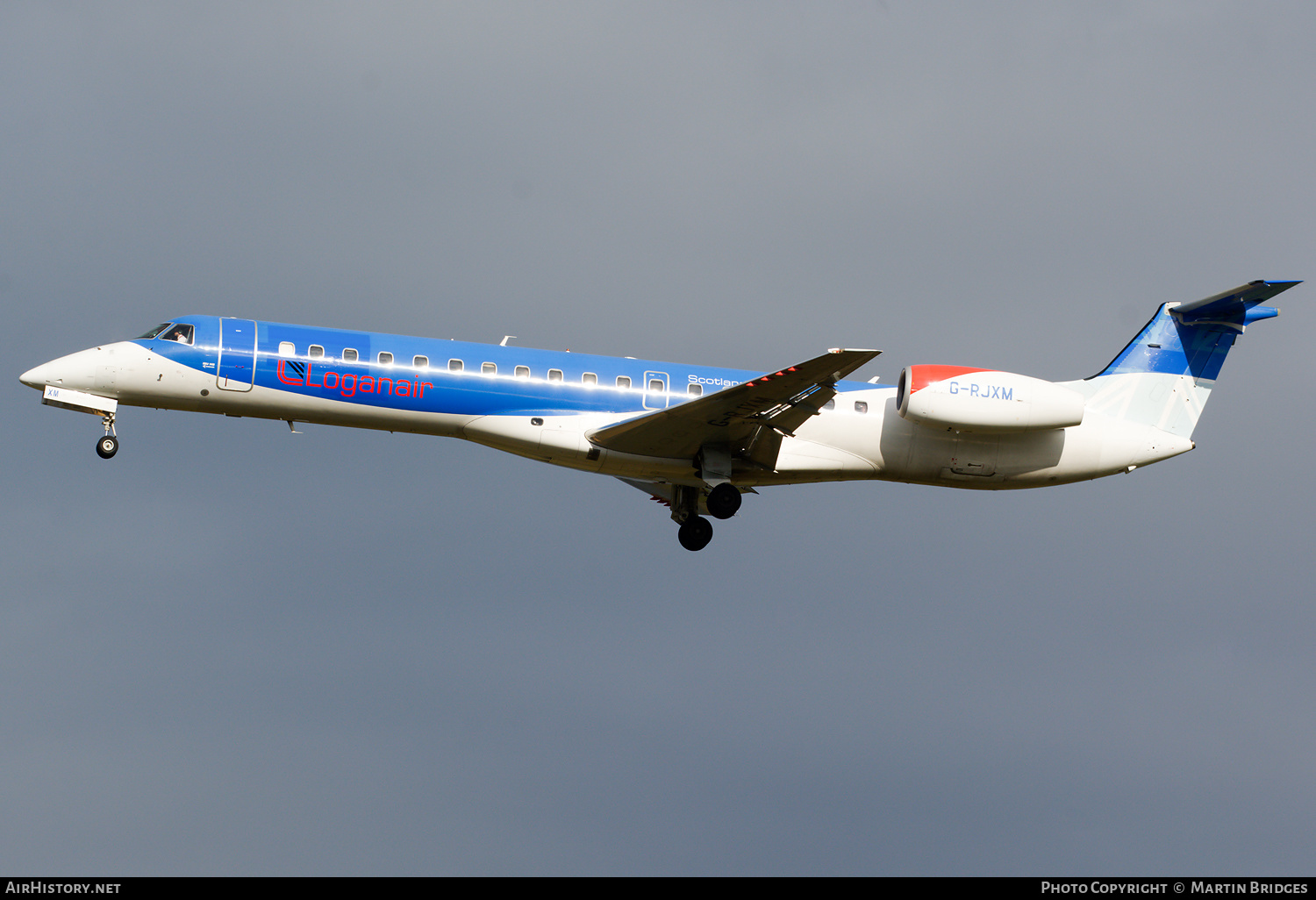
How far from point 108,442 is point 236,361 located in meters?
2.72

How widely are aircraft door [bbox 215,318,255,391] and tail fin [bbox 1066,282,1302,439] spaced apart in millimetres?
16511

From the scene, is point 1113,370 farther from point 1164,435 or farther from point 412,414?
point 412,414

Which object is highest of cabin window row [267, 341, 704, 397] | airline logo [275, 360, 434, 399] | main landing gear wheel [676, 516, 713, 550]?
cabin window row [267, 341, 704, 397]

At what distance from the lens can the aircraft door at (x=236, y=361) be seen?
23.8 metres

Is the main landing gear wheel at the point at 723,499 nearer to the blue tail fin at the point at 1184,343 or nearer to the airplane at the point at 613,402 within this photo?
the airplane at the point at 613,402

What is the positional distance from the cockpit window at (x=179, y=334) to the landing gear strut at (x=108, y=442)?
67.5 inches

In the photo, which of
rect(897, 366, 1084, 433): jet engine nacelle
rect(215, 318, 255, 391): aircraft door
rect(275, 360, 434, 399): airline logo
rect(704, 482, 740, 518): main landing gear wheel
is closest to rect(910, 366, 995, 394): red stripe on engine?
rect(897, 366, 1084, 433): jet engine nacelle

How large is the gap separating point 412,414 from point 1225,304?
16.6m

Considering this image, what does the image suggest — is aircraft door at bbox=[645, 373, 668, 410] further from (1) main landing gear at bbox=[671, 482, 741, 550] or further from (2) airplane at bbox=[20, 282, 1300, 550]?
(1) main landing gear at bbox=[671, 482, 741, 550]

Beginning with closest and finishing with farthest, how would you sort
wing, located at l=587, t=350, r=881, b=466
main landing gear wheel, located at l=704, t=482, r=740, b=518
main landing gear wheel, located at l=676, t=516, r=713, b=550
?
Result: wing, located at l=587, t=350, r=881, b=466 < main landing gear wheel, located at l=704, t=482, r=740, b=518 < main landing gear wheel, located at l=676, t=516, r=713, b=550

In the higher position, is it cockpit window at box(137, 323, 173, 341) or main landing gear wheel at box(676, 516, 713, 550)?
cockpit window at box(137, 323, 173, 341)

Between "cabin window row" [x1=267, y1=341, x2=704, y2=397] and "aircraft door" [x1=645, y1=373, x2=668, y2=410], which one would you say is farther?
"aircraft door" [x1=645, y1=373, x2=668, y2=410]

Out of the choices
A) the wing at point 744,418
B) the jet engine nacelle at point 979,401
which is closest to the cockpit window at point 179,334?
the wing at point 744,418

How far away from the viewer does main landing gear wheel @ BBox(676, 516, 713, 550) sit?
26750 mm
